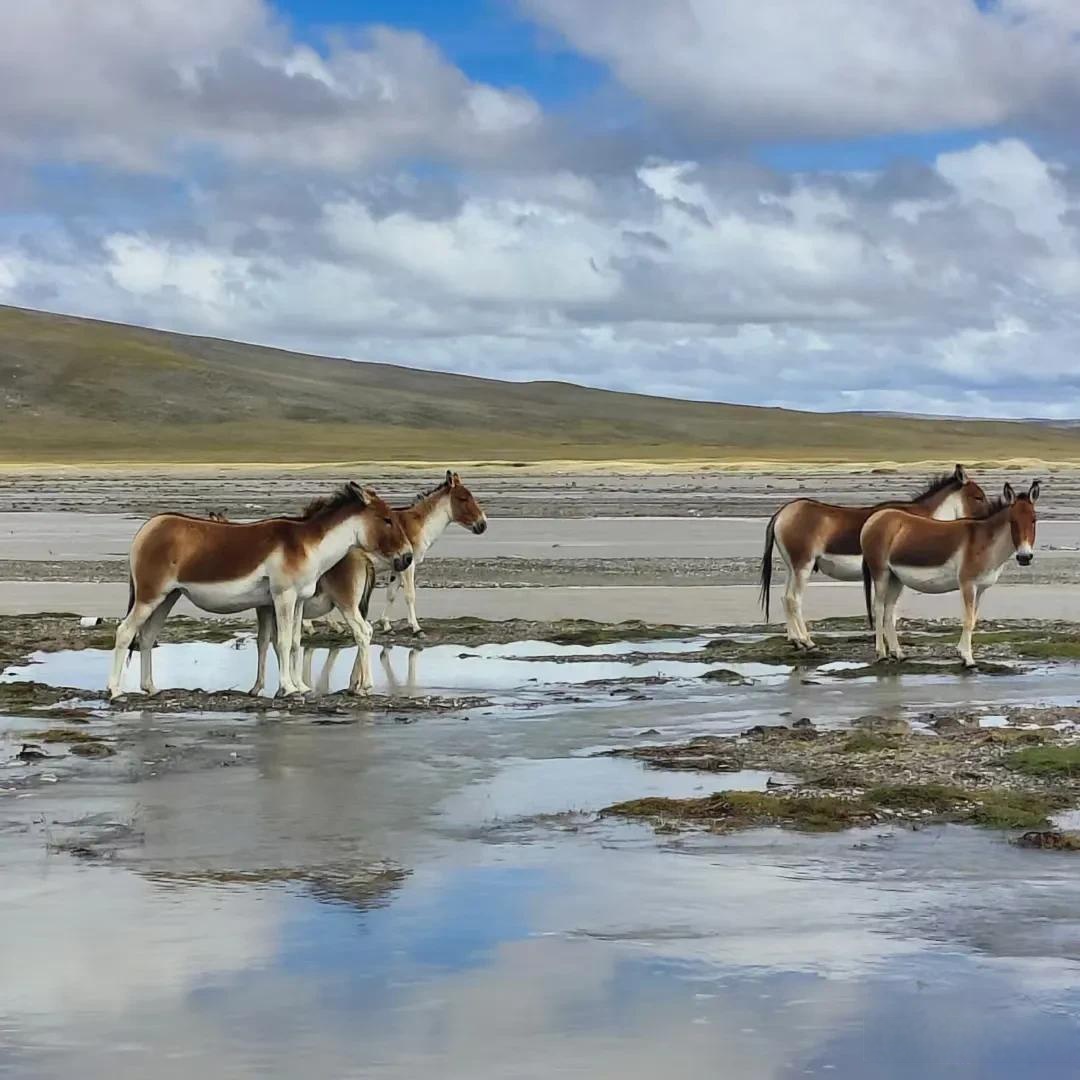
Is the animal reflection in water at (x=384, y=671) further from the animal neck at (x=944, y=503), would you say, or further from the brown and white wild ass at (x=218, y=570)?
the animal neck at (x=944, y=503)

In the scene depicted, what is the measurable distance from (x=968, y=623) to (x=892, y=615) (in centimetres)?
84

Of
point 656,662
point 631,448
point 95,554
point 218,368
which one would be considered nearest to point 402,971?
point 656,662

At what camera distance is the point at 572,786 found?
1034cm

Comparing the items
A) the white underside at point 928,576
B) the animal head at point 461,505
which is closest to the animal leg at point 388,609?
the animal head at point 461,505

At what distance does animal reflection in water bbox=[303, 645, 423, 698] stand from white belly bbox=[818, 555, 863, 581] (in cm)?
411

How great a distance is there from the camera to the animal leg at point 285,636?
14094 millimetres

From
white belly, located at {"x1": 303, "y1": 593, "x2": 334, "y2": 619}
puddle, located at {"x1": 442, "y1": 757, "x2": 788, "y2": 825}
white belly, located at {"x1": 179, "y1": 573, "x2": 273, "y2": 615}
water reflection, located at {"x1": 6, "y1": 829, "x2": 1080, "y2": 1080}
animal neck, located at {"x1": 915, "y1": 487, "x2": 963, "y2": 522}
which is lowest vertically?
water reflection, located at {"x1": 6, "y1": 829, "x2": 1080, "y2": 1080}

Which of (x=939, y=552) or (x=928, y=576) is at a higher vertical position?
(x=939, y=552)

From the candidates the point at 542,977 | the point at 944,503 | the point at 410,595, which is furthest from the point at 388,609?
the point at 542,977

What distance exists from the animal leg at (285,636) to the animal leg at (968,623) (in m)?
5.77

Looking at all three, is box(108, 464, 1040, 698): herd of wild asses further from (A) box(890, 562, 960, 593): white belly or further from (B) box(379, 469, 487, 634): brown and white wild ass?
(B) box(379, 469, 487, 634): brown and white wild ass

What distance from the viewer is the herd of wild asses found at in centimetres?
1450

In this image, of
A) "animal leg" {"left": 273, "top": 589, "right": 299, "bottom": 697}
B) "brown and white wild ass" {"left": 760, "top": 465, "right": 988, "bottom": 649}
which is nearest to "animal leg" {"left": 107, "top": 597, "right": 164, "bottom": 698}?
"animal leg" {"left": 273, "top": 589, "right": 299, "bottom": 697}

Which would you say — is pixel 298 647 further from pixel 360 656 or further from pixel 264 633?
pixel 360 656
